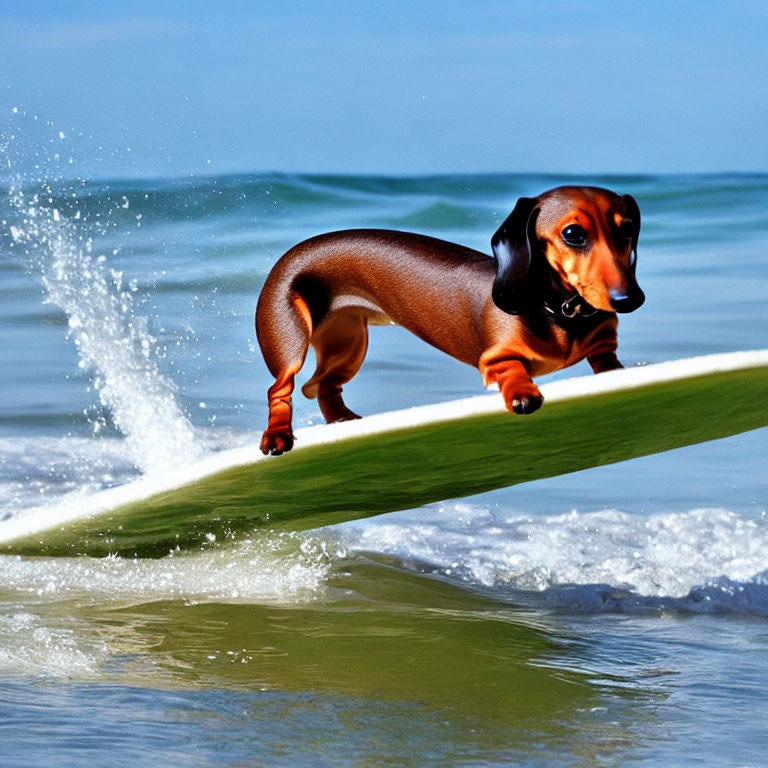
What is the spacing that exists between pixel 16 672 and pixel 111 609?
91 cm

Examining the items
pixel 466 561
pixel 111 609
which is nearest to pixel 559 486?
pixel 466 561

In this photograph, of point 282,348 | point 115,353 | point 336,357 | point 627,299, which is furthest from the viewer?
point 115,353

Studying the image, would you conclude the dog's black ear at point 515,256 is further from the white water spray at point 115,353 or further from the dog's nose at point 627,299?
the white water spray at point 115,353

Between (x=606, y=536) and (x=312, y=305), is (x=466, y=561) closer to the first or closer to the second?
(x=606, y=536)

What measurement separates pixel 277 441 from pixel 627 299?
1.14 metres

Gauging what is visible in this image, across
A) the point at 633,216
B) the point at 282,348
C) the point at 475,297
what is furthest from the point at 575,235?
the point at 282,348

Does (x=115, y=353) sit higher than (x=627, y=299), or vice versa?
(x=115, y=353)

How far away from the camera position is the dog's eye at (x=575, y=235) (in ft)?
10.6

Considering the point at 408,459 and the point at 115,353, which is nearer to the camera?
the point at 408,459

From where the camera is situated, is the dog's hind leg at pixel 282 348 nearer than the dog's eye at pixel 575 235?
No

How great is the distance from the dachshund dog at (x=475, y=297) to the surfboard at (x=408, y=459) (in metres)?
0.16

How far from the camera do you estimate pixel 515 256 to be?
11.1ft

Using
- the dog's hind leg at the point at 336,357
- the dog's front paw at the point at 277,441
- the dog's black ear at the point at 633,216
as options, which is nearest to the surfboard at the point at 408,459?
the dog's front paw at the point at 277,441

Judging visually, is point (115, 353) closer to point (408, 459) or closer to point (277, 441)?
point (408, 459)
